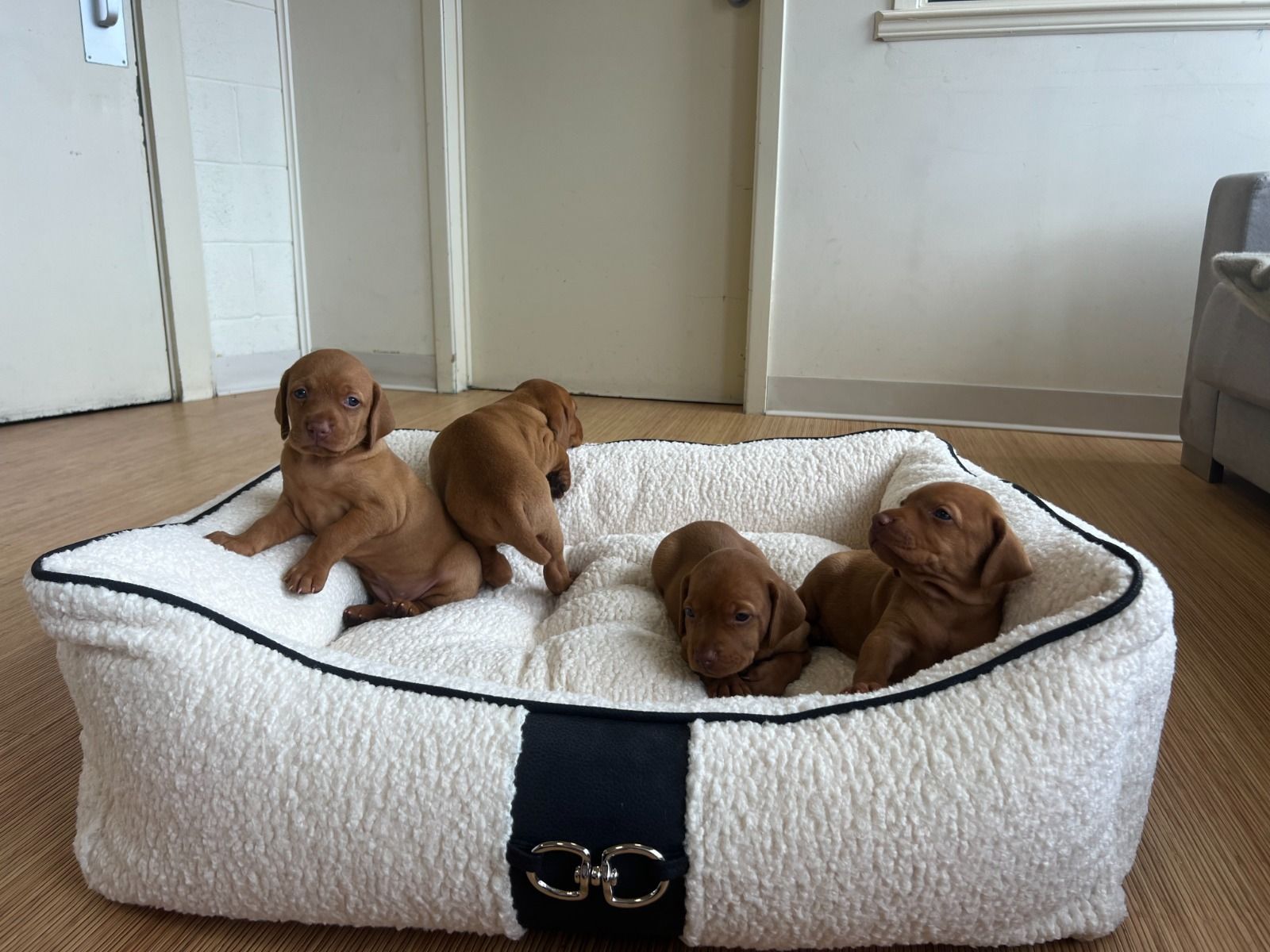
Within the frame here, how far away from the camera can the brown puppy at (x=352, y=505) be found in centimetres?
150

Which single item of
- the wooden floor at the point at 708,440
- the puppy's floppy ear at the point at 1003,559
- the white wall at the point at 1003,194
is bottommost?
the wooden floor at the point at 708,440

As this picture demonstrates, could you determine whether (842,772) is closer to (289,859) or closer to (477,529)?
(289,859)

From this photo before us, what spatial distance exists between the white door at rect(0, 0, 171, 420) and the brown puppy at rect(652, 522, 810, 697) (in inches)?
119

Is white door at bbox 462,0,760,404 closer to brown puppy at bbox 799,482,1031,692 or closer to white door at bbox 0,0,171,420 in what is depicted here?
white door at bbox 0,0,171,420

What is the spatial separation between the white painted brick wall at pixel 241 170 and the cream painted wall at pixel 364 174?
4.4 inches

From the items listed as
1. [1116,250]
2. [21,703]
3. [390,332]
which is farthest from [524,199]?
[21,703]

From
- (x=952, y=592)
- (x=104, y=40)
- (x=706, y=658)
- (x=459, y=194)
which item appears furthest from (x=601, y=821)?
(x=104, y=40)

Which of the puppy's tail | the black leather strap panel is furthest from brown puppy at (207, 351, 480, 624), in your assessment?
the black leather strap panel

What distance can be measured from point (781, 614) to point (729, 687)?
132mm

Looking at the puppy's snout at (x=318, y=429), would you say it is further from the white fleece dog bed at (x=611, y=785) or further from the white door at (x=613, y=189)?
the white door at (x=613, y=189)

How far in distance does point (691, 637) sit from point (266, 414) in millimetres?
2752

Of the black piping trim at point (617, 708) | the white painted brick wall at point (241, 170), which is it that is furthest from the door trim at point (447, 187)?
the black piping trim at point (617, 708)

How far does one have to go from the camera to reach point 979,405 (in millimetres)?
3705

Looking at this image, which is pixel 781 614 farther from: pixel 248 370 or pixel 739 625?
pixel 248 370
